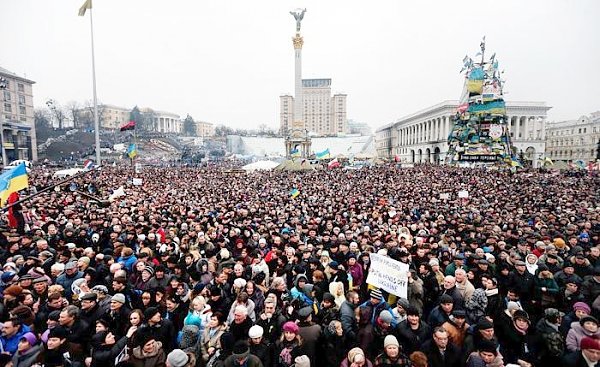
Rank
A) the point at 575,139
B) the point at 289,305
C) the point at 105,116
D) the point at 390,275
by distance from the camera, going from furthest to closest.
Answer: the point at 105,116
the point at 575,139
the point at 390,275
the point at 289,305

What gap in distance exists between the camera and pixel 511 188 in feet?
65.8

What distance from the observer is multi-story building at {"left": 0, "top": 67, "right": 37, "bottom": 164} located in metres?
50.8

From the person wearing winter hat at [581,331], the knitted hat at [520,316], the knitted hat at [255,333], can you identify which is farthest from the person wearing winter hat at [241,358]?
the person wearing winter hat at [581,331]

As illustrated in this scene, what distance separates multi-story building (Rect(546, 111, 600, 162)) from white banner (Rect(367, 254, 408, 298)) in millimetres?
84779

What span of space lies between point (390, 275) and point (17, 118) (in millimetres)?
74715

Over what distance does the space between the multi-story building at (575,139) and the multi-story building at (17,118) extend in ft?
343

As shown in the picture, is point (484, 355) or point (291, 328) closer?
point (484, 355)

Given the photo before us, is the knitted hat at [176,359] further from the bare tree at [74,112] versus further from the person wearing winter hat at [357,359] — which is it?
the bare tree at [74,112]

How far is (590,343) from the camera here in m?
3.26

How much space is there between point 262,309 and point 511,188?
66.5ft

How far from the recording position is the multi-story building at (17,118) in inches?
2000

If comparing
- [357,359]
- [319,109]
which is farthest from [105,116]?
[357,359]

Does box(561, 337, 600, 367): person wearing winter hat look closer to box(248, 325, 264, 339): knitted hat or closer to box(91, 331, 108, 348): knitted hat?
box(248, 325, 264, 339): knitted hat

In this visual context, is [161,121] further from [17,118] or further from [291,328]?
[291,328]
